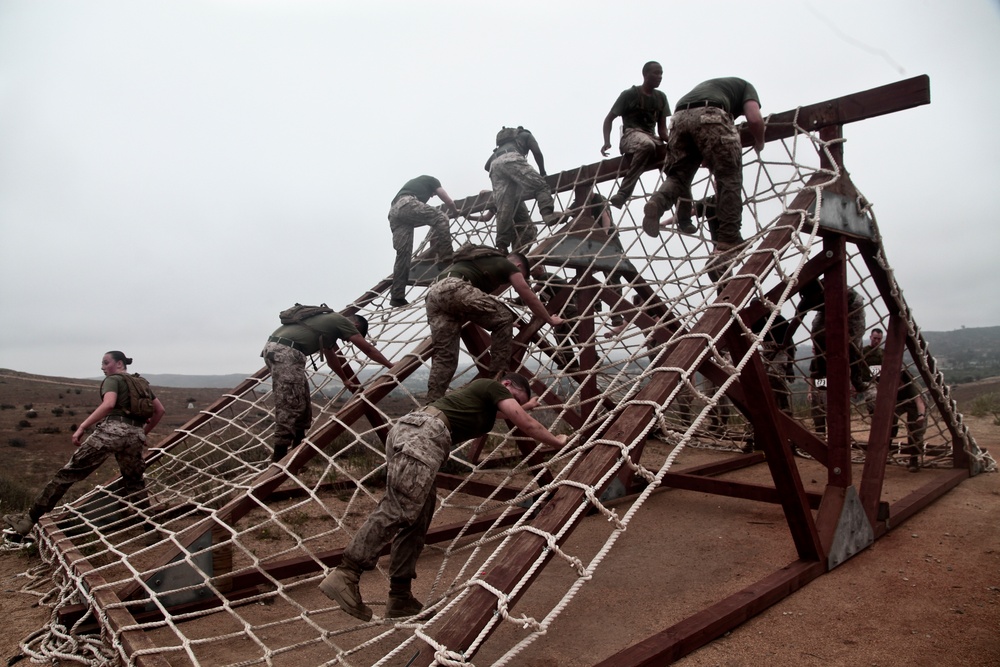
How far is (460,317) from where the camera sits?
11.9 ft

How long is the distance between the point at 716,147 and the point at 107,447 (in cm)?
396

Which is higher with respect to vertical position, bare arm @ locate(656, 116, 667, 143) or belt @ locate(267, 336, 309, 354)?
bare arm @ locate(656, 116, 667, 143)

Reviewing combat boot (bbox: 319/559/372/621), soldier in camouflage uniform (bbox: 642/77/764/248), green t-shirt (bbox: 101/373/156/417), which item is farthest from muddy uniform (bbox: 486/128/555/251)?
combat boot (bbox: 319/559/372/621)

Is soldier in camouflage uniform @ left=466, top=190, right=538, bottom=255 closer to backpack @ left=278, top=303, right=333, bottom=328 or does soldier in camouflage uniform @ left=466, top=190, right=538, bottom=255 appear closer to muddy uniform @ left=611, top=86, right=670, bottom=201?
muddy uniform @ left=611, top=86, right=670, bottom=201

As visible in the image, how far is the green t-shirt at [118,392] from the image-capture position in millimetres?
4145

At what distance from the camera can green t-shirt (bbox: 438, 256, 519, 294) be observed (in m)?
3.62

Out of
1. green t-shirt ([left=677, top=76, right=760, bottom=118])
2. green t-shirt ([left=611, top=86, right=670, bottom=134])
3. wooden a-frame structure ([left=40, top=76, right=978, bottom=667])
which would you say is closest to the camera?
wooden a-frame structure ([left=40, top=76, right=978, bottom=667])

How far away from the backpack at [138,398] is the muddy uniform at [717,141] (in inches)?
132

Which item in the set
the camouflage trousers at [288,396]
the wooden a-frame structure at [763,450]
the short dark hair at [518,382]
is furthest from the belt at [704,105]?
the camouflage trousers at [288,396]

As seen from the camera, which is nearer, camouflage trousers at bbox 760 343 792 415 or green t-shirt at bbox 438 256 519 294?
green t-shirt at bbox 438 256 519 294

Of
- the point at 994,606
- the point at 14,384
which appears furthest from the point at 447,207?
the point at 14,384

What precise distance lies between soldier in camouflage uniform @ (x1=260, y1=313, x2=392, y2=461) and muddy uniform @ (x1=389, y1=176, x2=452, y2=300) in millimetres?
1457

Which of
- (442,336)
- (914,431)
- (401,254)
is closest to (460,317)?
(442,336)

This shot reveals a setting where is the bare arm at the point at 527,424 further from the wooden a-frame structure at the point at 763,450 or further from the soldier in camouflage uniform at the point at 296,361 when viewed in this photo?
the soldier in camouflage uniform at the point at 296,361
